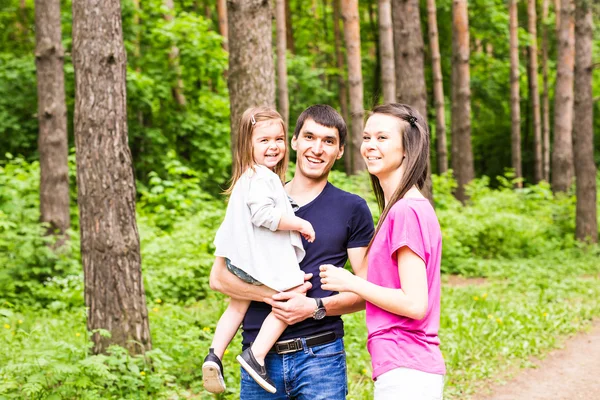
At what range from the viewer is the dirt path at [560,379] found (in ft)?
19.4

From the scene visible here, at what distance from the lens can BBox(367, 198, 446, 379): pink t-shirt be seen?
2.39 m

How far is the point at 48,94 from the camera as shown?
33.3 feet

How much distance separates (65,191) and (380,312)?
882 centimetres

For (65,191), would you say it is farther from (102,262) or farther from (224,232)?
(224,232)

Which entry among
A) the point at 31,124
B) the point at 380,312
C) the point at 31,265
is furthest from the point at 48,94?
the point at 380,312

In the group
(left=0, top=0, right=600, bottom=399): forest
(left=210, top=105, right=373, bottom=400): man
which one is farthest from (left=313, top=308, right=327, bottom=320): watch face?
(left=0, top=0, right=600, bottom=399): forest

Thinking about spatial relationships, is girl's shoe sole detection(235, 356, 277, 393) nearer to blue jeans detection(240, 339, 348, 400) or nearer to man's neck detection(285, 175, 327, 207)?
blue jeans detection(240, 339, 348, 400)

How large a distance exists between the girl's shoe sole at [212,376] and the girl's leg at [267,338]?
31 centimetres

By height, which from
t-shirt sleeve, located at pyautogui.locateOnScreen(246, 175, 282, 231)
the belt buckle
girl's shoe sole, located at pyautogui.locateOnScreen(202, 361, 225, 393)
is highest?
t-shirt sleeve, located at pyautogui.locateOnScreen(246, 175, 282, 231)

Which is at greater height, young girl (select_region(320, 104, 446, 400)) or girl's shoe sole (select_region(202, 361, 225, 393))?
young girl (select_region(320, 104, 446, 400))

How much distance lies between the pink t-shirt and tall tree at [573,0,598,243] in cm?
1202

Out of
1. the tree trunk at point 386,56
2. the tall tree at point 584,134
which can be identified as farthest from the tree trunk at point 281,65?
the tall tree at point 584,134

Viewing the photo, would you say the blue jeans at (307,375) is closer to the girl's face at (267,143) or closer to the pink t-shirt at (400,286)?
the pink t-shirt at (400,286)

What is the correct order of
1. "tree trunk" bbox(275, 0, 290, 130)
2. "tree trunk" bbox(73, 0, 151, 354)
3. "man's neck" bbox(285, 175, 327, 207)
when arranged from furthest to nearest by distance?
1. "tree trunk" bbox(275, 0, 290, 130)
2. "tree trunk" bbox(73, 0, 151, 354)
3. "man's neck" bbox(285, 175, 327, 207)
